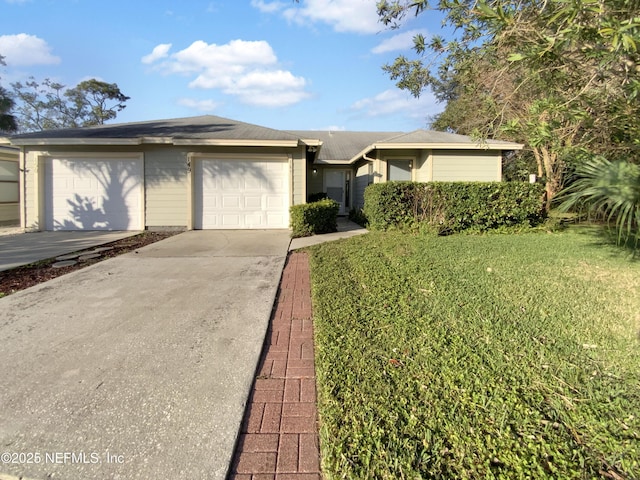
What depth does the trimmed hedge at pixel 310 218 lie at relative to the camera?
30.2 feet

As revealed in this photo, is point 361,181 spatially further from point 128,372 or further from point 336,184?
point 128,372

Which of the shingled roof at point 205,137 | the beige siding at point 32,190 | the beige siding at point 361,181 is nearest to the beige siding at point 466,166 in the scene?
the shingled roof at point 205,137

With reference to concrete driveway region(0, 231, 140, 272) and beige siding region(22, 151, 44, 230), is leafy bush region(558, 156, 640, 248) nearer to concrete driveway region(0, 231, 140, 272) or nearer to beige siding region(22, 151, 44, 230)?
concrete driveway region(0, 231, 140, 272)

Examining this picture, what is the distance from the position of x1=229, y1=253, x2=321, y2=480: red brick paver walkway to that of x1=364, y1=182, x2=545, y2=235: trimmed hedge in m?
6.58

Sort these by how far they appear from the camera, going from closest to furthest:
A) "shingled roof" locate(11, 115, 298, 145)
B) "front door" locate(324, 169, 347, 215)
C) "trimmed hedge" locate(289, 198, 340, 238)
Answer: "trimmed hedge" locate(289, 198, 340, 238) < "shingled roof" locate(11, 115, 298, 145) < "front door" locate(324, 169, 347, 215)

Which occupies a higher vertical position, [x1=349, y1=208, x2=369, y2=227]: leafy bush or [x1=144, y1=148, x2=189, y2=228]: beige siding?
[x1=144, y1=148, x2=189, y2=228]: beige siding

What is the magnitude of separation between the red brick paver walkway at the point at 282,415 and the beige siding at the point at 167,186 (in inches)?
317

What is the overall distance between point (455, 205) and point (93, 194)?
10.4 metres

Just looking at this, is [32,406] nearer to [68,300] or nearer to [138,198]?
[68,300]

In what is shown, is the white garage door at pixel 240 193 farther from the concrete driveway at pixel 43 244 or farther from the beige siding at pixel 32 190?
Result: the beige siding at pixel 32 190

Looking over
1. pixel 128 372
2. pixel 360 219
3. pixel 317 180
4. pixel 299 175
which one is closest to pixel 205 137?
pixel 299 175

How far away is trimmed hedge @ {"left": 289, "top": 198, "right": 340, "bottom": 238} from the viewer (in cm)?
921

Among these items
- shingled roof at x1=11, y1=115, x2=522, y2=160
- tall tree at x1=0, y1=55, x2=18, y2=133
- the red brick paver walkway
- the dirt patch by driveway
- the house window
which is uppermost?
tall tree at x1=0, y1=55, x2=18, y2=133

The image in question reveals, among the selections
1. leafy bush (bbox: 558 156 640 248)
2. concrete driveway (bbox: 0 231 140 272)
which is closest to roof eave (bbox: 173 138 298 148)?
concrete driveway (bbox: 0 231 140 272)
